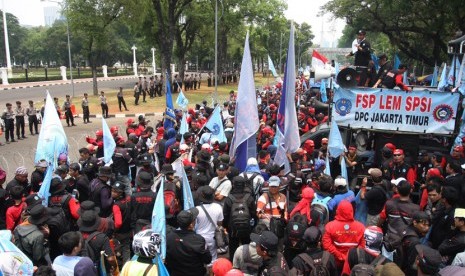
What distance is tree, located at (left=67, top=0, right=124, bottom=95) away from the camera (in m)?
26.5

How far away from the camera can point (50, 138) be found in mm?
7215

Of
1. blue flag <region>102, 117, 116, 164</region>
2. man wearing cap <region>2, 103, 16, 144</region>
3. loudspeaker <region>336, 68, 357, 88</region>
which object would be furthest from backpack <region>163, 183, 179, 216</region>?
man wearing cap <region>2, 103, 16, 144</region>

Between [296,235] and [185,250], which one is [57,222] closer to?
[185,250]

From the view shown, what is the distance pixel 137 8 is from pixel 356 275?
27644 millimetres

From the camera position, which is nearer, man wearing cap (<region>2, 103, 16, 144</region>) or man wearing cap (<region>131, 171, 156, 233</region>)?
man wearing cap (<region>131, 171, 156, 233</region>)

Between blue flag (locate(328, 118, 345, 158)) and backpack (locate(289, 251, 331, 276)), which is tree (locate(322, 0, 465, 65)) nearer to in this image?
blue flag (locate(328, 118, 345, 158))

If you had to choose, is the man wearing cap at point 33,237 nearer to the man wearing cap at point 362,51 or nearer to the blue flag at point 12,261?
the blue flag at point 12,261

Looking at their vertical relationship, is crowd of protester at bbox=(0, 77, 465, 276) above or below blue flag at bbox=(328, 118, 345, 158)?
below

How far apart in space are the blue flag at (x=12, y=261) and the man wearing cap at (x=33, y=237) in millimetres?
620

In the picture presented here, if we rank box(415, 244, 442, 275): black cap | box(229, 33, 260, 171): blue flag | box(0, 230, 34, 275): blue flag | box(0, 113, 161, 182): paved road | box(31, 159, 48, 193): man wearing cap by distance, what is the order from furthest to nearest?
box(0, 113, 161, 182): paved road → box(229, 33, 260, 171): blue flag → box(31, 159, 48, 193): man wearing cap → box(0, 230, 34, 275): blue flag → box(415, 244, 442, 275): black cap

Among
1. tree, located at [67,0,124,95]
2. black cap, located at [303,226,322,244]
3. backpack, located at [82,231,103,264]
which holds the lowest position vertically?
backpack, located at [82,231,103,264]

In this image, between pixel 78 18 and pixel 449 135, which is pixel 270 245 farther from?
pixel 78 18

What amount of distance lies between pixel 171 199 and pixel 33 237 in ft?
5.53

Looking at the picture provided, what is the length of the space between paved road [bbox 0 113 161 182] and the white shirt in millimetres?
7641
